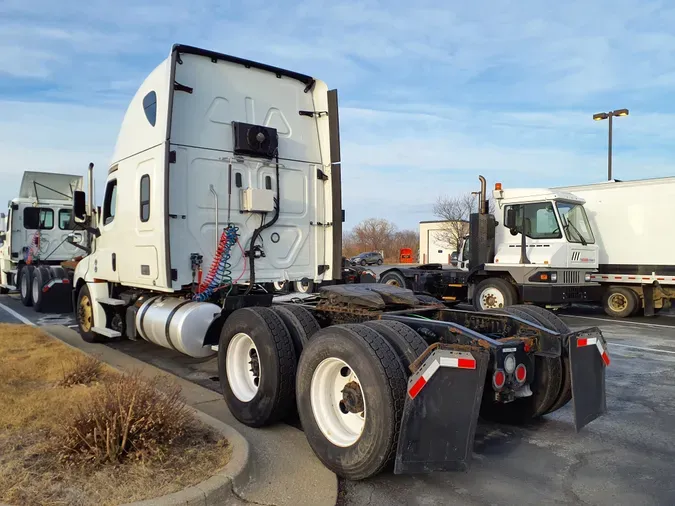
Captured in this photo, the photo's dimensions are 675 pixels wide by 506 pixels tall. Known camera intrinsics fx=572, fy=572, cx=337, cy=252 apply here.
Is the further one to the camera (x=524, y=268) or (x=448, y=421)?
(x=524, y=268)

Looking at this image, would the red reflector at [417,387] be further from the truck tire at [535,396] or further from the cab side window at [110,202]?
the cab side window at [110,202]

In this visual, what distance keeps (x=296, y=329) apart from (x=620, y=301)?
11836 mm

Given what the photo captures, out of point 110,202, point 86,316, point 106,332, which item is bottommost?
point 106,332

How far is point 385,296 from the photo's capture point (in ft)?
17.7

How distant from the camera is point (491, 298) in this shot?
13.6 m

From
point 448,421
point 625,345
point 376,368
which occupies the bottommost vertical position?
point 625,345

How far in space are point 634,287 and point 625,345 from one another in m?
4.92

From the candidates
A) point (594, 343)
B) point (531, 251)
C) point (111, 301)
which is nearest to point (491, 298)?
point (531, 251)

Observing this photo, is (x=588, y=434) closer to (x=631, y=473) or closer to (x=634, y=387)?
(x=631, y=473)

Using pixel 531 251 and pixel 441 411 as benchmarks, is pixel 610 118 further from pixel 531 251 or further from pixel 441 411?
pixel 441 411

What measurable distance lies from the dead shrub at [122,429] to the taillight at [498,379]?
7.37ft

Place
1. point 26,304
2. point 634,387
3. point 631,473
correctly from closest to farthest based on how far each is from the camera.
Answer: point 631,473
point 634,387
point 26,304

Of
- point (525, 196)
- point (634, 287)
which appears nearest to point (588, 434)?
point (525, 196)

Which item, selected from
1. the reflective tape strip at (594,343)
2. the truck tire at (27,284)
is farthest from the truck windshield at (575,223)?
the truck tire at (27,284)
